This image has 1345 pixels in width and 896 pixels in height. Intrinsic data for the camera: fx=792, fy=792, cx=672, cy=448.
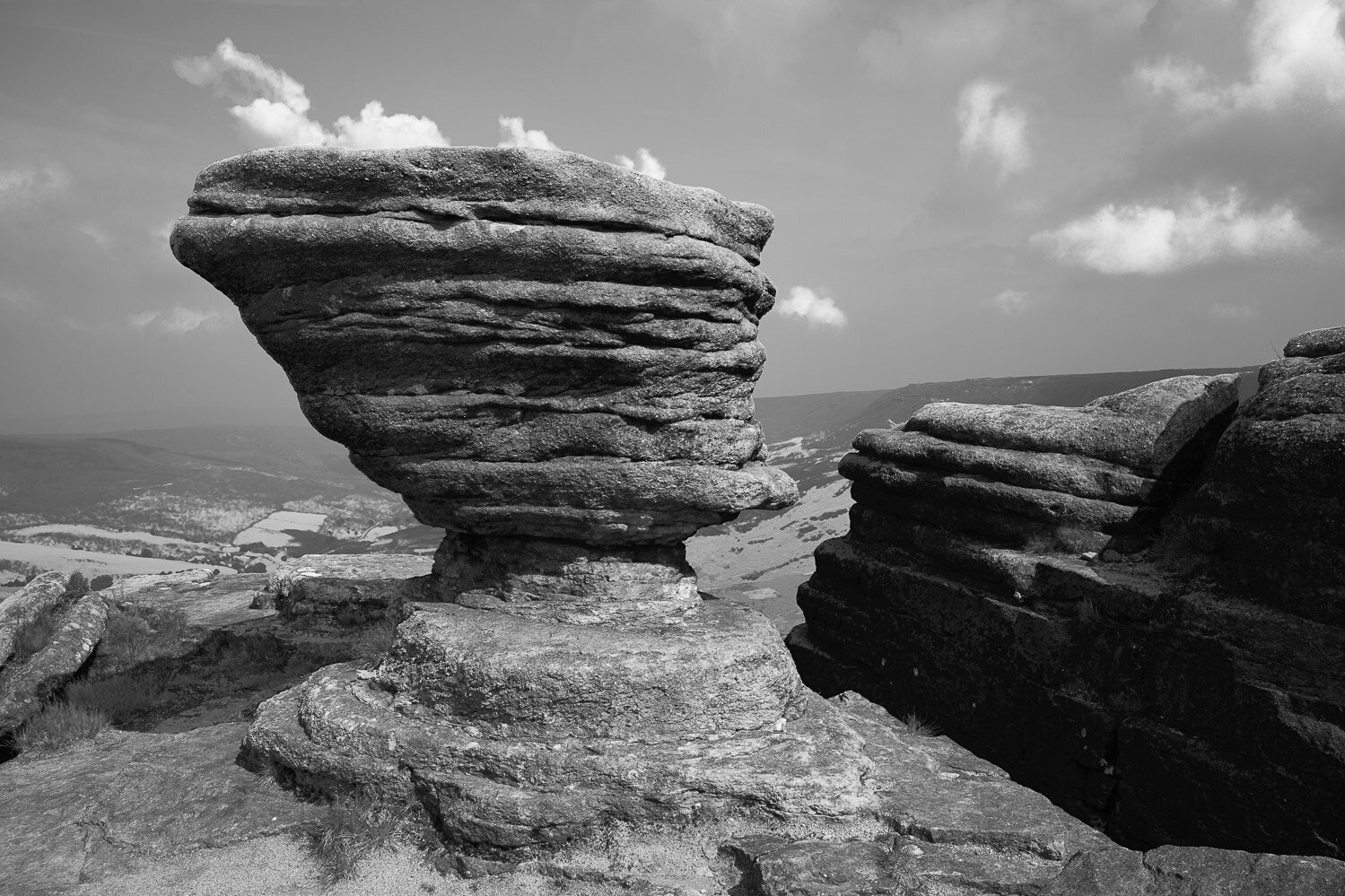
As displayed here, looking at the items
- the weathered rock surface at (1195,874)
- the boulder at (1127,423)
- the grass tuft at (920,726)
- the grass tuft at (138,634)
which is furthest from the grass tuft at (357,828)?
the boulder at (1127,423)

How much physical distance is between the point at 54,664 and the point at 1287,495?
40.0ft

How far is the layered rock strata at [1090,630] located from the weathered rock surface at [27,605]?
9644 millimetres

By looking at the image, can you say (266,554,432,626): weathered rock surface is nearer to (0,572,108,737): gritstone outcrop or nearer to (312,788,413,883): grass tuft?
(0,572,108,737): gritstone outcrop

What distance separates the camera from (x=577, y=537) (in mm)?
6816

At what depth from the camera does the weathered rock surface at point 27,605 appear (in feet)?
28.1

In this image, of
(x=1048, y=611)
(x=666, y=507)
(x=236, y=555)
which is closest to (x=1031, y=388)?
(x=1048, y=611)

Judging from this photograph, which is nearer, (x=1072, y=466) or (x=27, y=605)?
(x=1072, y=466)

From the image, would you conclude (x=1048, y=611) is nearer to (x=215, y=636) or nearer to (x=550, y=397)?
(x=550, y=397)

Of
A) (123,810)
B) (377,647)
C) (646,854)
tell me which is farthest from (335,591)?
(646,854)

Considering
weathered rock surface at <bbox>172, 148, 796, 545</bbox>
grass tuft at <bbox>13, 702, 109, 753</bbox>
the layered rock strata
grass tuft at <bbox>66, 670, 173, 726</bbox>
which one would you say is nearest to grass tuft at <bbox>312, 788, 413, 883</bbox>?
weathered rock surface at <bbox>172, 148, 796, 545</bbox>

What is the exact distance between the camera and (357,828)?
545 centimetres

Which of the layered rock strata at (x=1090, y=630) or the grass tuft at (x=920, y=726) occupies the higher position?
the layered rock strata at (x=1090, y=630)

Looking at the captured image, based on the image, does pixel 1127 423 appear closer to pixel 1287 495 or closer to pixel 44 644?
pixel 1287 495

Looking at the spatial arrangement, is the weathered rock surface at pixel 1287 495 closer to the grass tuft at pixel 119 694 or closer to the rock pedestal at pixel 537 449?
the rock pedestal at pixel 537 449
